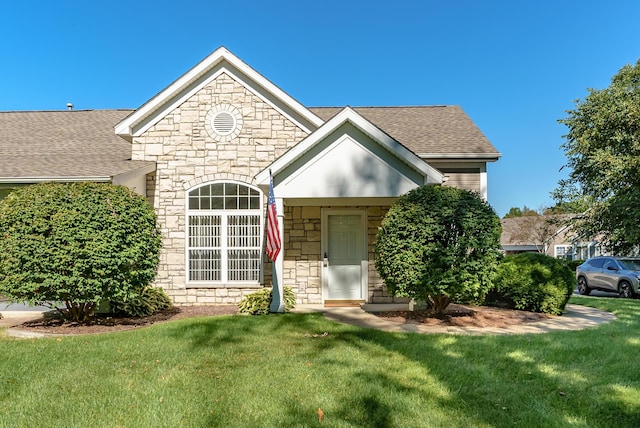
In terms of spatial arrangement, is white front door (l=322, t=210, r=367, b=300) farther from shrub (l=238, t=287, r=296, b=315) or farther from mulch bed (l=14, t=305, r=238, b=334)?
mulch bed (l=14, t=305, r=238, b=334)

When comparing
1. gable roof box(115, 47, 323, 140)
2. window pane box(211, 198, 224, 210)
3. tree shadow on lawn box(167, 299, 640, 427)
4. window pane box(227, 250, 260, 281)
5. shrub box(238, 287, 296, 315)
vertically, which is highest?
gable roof box(115, 47, 323, 140)

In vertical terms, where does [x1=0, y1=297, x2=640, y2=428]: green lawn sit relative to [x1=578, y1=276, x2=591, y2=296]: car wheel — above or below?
above

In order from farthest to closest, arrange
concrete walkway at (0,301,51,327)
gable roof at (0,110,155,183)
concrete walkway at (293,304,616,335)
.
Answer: gable roof at (0,110,155,183) < concrete walkway at (0,301,51,327) < concrete walkway at (293,304,616,335)

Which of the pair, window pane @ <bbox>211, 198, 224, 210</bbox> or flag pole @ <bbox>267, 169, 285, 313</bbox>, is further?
window pane @ <bbox>211, 198, 224, 210</bbox>

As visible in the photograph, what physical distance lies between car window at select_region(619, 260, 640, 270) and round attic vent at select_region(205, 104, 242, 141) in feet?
55.0

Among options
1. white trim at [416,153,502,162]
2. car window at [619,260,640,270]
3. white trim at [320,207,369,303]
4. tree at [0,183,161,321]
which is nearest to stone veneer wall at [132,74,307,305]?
white trim at [320,207,369,303]

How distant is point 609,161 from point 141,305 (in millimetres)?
21500

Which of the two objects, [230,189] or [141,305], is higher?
[230,189]

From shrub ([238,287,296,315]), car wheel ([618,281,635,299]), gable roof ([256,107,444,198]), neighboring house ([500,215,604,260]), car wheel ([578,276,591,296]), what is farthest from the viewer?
neighboring house ([500,215,604,260])

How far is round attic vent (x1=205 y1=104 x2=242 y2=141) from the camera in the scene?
10328mm

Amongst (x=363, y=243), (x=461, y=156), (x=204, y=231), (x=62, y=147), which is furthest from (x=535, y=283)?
(x=62, y=147)

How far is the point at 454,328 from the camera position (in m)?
7.53

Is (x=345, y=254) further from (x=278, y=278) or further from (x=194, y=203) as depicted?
(x=194, y=203)

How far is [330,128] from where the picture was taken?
8.51m
